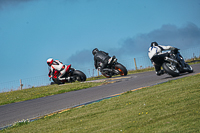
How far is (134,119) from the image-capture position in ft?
18.8

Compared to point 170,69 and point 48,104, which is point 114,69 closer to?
point 170,69

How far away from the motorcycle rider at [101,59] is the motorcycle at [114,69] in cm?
16

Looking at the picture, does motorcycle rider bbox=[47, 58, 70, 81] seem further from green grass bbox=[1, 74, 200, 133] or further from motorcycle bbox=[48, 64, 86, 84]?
green grass bbox=[1, 74, 200, 133]

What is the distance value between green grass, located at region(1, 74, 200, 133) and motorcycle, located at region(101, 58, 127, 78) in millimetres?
13118

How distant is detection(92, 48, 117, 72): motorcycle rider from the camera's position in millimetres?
21434

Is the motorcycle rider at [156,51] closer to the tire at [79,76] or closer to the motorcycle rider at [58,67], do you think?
the tire at [79,76]

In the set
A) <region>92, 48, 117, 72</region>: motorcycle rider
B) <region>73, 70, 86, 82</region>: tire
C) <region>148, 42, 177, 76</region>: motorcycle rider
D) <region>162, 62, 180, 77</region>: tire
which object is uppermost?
<region>92, 48, 117, 72</region>: motorcycle rider

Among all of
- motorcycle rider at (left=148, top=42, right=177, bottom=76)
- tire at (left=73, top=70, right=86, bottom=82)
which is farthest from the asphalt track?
tire at (left=73, top=70, right=86, bottom=82)

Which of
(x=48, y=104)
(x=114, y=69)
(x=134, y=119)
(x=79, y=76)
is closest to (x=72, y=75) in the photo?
(x=79, y=76)

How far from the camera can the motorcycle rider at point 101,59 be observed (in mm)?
21434

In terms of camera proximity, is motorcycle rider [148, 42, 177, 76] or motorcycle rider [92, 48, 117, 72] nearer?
motorcycle rider [148, 42, 177, 76]

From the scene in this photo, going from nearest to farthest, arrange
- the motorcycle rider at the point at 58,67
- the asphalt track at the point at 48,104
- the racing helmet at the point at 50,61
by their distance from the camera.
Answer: the asphalt track at the point at 48,104, the motorcycle rider at the point at 58,67, the racing helmet at the point at 50,61

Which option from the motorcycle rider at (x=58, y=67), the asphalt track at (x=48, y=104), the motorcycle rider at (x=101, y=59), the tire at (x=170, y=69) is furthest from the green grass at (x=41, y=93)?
the motorcycle rider at (x=101, y=59)

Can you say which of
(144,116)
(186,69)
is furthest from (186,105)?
(186,69)
